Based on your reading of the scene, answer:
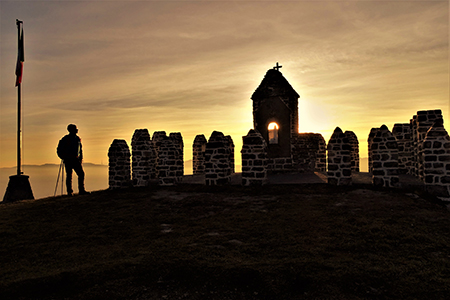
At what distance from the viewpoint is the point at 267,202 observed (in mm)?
9789

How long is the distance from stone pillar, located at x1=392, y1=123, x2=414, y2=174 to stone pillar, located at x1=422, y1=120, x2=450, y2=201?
19.9ft

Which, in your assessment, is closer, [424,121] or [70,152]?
[70,152]

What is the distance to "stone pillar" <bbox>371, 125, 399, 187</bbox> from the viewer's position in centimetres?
1158

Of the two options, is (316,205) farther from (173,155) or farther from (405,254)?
(173,155)

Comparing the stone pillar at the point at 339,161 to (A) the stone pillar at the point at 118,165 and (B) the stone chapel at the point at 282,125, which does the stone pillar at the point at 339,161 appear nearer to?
(B) the stone chapel at the point at 282,125

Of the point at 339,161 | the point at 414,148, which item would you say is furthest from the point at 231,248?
the point at 414,148

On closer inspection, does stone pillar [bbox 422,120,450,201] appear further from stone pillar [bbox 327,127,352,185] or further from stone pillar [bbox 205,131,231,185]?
stone pillar [bbox 205,131,231,185]

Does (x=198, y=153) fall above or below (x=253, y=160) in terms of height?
above

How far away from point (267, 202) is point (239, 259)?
14.7ft

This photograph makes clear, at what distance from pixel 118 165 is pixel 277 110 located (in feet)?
33.0

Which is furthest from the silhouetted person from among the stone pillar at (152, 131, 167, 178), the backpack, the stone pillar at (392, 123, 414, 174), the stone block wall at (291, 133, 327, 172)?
the stone pillar at (392, 123, 414, 174)

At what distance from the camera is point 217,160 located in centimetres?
1328

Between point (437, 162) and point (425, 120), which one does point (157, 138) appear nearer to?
point (425, 120)

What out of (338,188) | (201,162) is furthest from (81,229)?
(201,162)
